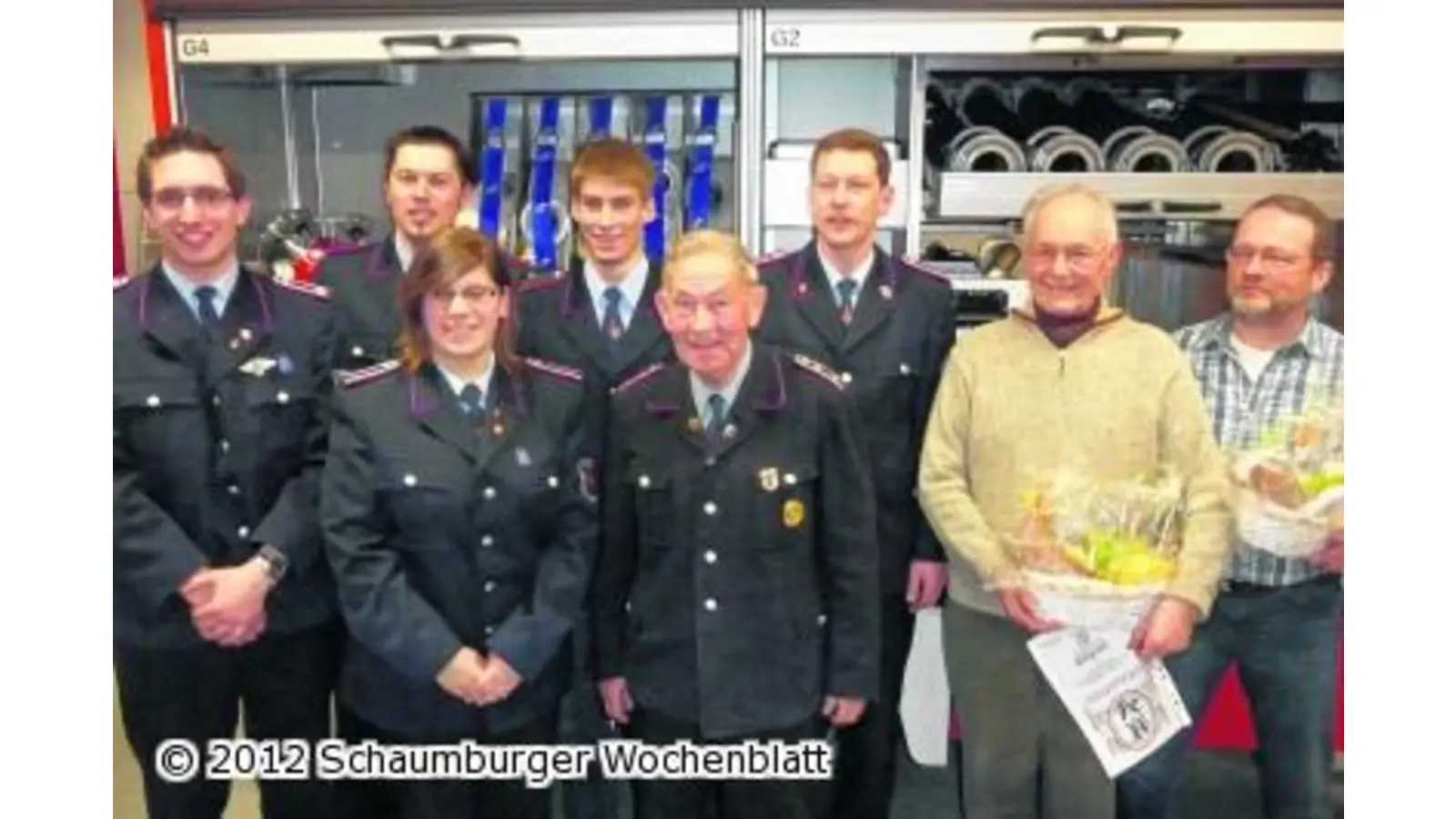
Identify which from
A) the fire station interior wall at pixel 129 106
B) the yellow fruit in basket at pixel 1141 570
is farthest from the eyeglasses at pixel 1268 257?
the fire station interior wall at pixel 129 106

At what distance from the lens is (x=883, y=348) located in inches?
82.2

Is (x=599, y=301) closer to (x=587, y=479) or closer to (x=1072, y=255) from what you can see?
(x=587, y=479)

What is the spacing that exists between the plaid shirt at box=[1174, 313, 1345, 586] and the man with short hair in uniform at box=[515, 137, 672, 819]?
0.81m

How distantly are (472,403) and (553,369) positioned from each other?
0.43 feet

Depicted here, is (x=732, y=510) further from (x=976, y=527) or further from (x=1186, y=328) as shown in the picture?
(x=1186, y=328)

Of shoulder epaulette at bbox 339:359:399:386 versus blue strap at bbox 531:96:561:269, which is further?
blue strap at bbox 531:96:561:269

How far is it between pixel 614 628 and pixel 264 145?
93 centimetres

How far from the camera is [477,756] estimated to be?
2076 mm

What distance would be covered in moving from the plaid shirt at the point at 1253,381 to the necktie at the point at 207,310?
4.72ft

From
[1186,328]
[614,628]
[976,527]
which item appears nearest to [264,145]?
[614,628]

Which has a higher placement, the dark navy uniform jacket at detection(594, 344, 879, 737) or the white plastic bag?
the dark navy uniform jacket at detection(594, 344, 879, 737)

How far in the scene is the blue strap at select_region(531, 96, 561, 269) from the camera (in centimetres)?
215

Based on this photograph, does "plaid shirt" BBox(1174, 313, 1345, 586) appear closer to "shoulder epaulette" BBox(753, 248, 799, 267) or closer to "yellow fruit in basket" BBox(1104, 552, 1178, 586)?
"yellow fruit in basket" BBox(1104, 552, 1178, 586)

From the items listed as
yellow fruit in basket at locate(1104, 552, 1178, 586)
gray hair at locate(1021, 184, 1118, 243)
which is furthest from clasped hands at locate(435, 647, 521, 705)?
gray hair at locate(1021, 184, 1118, 243)
